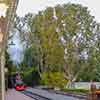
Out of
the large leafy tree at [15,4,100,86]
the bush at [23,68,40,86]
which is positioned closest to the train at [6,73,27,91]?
the bush at [23,68,40,86]

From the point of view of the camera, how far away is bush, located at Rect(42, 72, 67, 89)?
25645 millimetres

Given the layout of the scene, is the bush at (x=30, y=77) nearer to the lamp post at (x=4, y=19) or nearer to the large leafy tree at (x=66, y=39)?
the large leafy tree at (x=66, y=39)

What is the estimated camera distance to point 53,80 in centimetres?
2534

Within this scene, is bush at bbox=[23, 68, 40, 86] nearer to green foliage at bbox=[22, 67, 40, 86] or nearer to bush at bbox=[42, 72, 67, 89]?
green foliage at bbox=[22, 67, 40, 86]

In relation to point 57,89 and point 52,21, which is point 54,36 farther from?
point 57,89

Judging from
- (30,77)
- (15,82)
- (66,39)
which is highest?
(66,39)

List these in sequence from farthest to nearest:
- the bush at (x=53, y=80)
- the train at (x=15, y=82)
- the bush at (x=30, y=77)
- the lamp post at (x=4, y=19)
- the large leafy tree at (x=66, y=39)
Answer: the large leafy tree at (x=66, y=39), the bush at (x=53, y=80), the bush at (x=30, y=77), the train at (x=15, y=82), the lamp post at (x=4, y=19)

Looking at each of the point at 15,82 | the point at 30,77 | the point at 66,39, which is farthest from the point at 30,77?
the point at 15,82

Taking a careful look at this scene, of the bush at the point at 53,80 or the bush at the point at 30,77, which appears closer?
the bush at the point at 30,77

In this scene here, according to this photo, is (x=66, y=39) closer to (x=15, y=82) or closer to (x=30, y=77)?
(x=30, y=77)

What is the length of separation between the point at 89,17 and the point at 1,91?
1085 inches

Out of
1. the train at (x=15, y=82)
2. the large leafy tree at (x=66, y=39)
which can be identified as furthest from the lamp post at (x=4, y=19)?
the large leafy tree at (x=66, y=39)

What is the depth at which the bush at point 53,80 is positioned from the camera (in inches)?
1010

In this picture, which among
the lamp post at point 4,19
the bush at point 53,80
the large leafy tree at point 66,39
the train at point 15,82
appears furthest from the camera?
the large leafy tree at point 66,39
